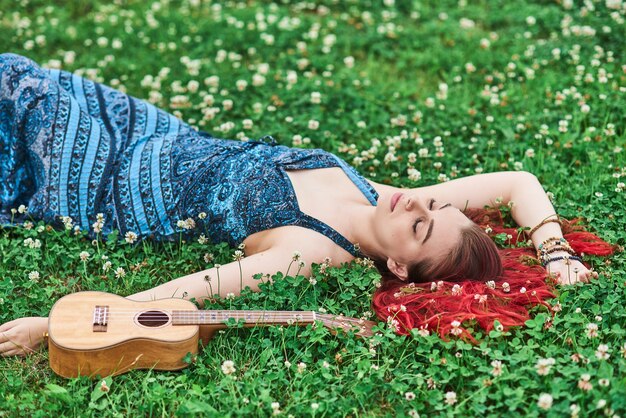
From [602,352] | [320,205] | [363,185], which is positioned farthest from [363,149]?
[602,352]

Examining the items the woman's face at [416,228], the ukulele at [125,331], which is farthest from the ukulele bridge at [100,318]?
the woman's face at [416,228]

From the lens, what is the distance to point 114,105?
18.1 feet

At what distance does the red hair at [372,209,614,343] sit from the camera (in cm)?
407

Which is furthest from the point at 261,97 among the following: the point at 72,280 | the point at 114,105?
the point at 72,280

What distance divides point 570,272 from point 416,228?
93 cm

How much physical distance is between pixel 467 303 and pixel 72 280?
2290 millimetres

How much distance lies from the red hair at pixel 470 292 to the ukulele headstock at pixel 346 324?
123 mm

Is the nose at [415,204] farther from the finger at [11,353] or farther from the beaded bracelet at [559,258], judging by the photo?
the finger at [11,353]

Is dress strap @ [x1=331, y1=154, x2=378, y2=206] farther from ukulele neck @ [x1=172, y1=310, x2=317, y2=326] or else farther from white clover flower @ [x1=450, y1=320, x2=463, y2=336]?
white clover flower @ [x1=450, y1=320, x2=463, y2=336]

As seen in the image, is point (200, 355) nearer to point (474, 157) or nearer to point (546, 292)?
point (546, 292)

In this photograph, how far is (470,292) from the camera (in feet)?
13.9

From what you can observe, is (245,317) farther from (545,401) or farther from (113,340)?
(545,401)

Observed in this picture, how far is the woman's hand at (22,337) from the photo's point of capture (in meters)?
4.06

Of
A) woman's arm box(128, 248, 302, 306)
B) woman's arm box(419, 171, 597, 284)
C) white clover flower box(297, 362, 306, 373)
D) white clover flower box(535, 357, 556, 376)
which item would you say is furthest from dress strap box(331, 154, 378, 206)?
white clover flower box(535, 357, 556, 376)
